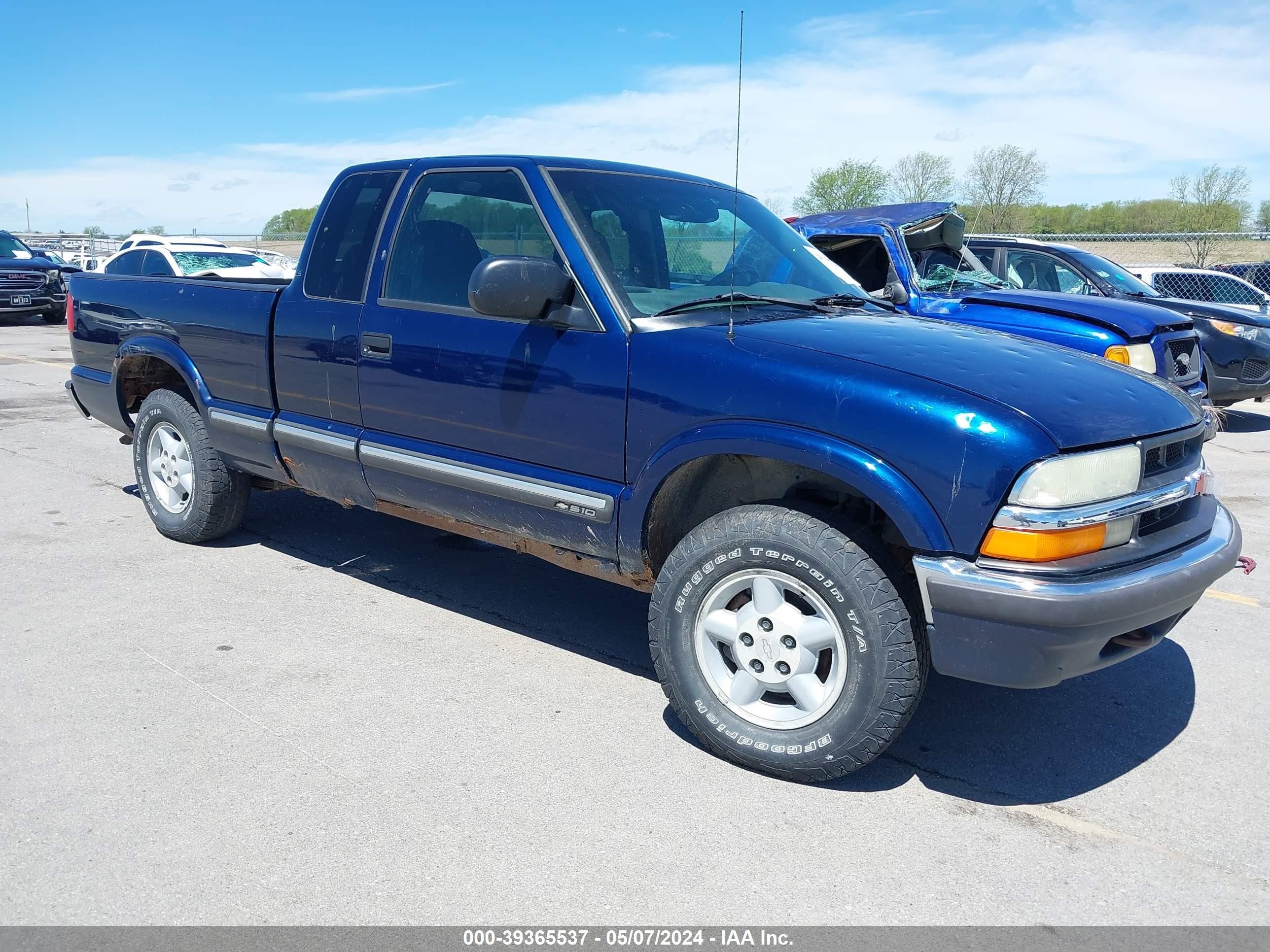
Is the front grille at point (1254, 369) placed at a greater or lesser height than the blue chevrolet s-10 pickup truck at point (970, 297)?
lesser

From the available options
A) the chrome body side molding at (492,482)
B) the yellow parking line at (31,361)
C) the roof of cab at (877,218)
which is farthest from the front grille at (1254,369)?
the yellow parking line at (31,361)

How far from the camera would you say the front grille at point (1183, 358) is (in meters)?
7.40

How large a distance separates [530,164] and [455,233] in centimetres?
46

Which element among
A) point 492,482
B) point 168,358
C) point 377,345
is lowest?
point 492,482

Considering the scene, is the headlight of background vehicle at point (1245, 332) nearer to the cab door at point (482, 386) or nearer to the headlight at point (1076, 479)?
the headlight at point (1076, 479)

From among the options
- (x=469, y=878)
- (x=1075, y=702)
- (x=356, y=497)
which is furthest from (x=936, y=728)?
(x=356, y=497)

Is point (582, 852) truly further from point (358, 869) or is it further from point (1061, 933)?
point (1061, 933)

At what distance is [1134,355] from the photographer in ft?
23.1

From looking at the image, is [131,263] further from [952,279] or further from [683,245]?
[683,245]

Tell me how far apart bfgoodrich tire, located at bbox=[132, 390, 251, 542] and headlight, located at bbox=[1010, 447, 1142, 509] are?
13.6ft

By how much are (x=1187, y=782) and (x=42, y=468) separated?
769cm

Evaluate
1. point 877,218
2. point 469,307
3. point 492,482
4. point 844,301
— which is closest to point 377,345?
point 469,307

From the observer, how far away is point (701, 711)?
3404 mm

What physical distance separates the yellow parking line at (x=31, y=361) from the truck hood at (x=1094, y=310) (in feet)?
40.2
